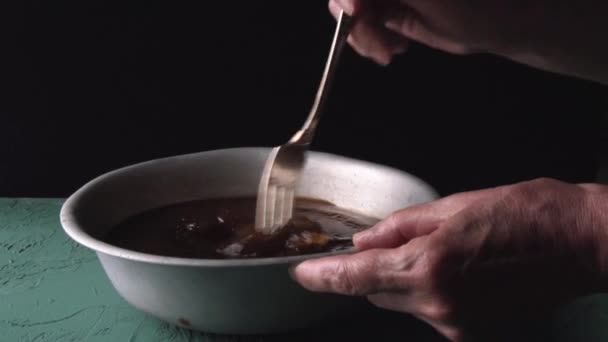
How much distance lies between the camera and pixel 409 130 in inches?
52.1

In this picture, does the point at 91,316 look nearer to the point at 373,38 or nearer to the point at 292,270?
the point at 292,270

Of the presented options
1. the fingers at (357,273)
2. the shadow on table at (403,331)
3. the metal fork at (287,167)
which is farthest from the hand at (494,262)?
the metal fork at (287,167)

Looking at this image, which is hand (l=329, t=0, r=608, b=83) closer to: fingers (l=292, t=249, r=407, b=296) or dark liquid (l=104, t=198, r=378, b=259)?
dark liquid (l=104, t=198, r=378, b=259)

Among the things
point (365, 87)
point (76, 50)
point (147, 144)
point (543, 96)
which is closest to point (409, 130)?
point (365, 87)

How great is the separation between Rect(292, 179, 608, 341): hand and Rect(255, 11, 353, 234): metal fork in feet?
0.85

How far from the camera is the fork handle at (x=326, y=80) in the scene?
851mm

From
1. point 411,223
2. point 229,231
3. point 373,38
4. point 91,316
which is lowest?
point 91,316

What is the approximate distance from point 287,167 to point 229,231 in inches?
4.3

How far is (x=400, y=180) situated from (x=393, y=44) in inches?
7.4

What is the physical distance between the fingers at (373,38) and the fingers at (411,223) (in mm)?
331

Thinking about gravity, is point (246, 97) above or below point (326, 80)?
below

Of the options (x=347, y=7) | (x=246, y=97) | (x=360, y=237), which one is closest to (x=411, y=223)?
(x=360, y=237)

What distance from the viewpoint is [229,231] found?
861 millimetres

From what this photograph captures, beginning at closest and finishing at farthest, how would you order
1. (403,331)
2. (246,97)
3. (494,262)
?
1. (494,262)
2. (403,331)
3. (246,97)
